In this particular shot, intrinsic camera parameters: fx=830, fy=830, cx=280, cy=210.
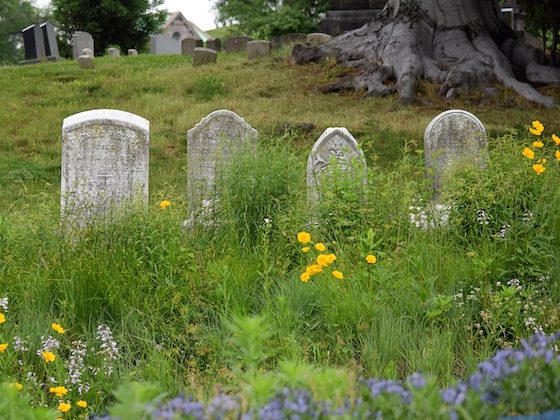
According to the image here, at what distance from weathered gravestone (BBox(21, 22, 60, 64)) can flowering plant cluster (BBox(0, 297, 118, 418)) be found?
2634 cm

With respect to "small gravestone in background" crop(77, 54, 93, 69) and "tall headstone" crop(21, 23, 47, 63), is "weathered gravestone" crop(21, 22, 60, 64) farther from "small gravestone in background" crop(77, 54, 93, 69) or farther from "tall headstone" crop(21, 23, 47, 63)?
"small gravestone in background" crop(77, 54, 93, 69)

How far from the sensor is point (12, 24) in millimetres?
55062

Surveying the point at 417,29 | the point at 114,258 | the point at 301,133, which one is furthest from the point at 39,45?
the point at 114,258

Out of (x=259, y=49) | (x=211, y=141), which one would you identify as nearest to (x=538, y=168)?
(x=211, y=141)

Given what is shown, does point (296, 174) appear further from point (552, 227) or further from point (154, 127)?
point (154, 127)

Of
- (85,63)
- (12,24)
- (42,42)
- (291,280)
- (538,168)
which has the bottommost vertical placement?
(291,280)

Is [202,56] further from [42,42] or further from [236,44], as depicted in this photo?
[42,42]

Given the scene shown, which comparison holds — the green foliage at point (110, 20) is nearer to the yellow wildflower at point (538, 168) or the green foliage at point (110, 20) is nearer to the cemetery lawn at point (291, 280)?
the cemetery lawn at point (291, 280)

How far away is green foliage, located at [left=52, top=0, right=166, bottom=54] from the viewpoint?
3375 cm

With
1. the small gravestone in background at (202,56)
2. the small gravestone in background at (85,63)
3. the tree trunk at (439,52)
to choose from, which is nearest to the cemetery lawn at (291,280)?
the tree trunk at (439,52)

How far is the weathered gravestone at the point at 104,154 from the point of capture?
275 inches

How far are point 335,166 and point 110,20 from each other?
29.9 metres

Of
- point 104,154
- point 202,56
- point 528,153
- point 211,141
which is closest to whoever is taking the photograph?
→ point 528,153

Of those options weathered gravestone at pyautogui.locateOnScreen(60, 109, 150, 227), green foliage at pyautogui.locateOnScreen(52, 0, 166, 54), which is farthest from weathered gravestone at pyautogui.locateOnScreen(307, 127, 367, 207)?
green foliage at pyautogui.locateOnScreen(52, 0, 166, 54)
